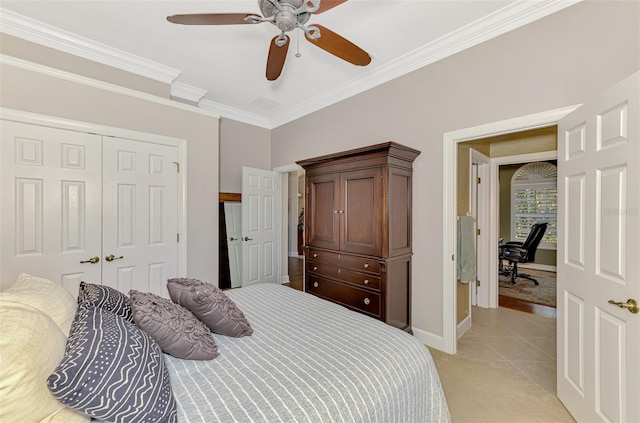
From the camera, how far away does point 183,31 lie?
2.53 meters

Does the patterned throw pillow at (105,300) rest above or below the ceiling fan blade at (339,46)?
below

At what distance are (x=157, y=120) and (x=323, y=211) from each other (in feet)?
6.91

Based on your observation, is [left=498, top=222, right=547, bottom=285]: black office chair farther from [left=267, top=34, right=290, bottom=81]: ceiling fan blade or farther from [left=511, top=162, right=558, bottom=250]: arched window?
[left=267, top=34, right=290, bottom=81]: ceiling fan blade

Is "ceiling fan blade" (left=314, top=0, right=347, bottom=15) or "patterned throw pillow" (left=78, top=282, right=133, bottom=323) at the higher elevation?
"ceiling fan blade" (left=314, top=0, right=347, bottom=15)

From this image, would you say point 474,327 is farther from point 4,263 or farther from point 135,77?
point 135,77

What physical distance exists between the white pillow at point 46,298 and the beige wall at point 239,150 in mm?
2955

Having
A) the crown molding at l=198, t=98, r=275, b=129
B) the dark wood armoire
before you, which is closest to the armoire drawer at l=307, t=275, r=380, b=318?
the dark wood armoire

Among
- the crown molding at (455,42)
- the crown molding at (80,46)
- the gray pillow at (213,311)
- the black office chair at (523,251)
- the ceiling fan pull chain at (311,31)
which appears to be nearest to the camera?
the gray pillow at (213,311)

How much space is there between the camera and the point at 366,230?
108 inches

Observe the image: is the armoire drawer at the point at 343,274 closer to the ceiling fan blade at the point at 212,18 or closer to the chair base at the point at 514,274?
the ceiling fan blade at the point at 212,18

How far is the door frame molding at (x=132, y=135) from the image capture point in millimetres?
2328

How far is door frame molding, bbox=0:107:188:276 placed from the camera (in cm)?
233

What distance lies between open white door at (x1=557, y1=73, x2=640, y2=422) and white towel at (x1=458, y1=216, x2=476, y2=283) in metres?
1.07

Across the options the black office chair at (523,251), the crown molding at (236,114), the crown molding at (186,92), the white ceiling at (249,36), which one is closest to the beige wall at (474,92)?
the white ceiling at (249,36)
